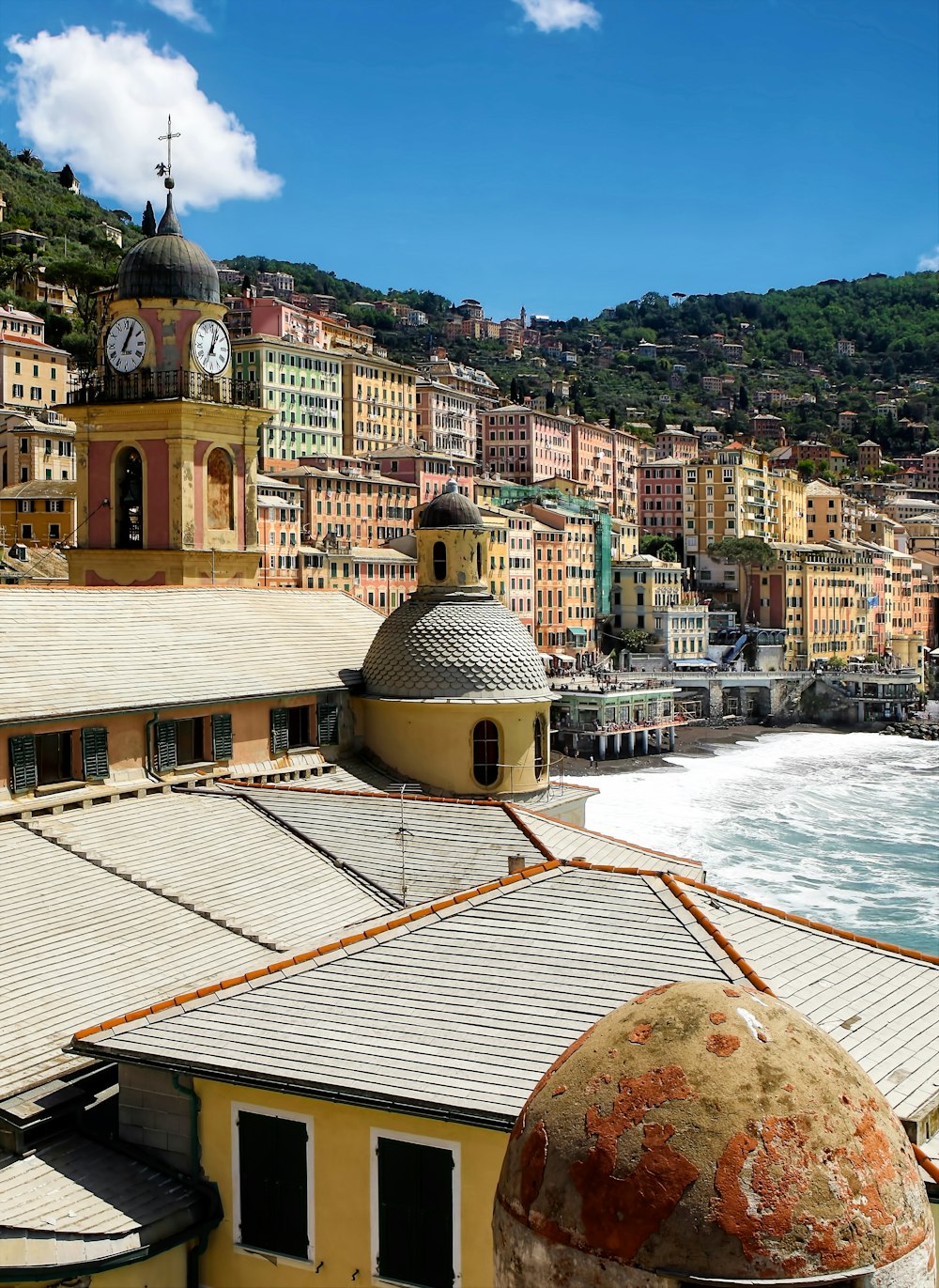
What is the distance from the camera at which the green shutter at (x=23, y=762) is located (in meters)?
20.9

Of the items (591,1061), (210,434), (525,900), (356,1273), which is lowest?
(356,1273)

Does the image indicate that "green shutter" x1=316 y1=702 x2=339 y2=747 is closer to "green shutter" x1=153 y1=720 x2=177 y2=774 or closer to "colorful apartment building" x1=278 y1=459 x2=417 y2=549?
"green shutter" x1=153 y1=720 x2=177 y2=774

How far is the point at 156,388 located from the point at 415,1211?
22.0m

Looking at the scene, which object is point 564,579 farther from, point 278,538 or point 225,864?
point 225,864

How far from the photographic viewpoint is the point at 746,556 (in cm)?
14150

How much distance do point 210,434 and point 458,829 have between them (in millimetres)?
11994

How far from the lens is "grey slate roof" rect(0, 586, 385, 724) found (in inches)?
873

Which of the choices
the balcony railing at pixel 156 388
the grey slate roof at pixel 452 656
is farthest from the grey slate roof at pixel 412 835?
the balcony railing at pixel 156 388

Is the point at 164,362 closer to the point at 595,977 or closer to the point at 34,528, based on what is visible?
the point at 595,977

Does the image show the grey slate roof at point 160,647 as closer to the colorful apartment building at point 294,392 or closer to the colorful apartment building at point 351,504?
the colorful apartment building at point 351,504

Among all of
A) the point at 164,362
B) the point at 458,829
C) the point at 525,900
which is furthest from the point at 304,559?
the point at 525,900

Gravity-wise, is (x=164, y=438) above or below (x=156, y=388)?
below

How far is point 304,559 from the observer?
3812 inches

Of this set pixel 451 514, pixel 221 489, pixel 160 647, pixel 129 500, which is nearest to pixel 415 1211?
pixel 160 647
